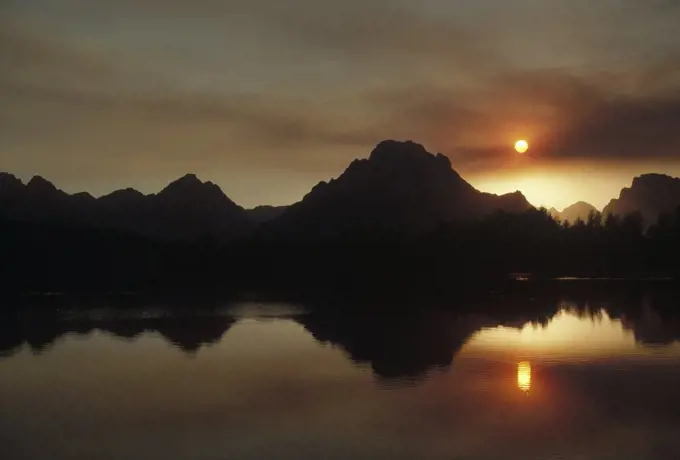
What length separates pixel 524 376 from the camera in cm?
2589

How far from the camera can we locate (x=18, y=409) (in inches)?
838

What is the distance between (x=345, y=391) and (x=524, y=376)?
22.5 ft

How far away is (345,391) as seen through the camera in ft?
77.2

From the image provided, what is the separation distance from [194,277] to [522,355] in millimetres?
80633

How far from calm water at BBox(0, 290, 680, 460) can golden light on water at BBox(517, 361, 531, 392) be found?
5.3 inches

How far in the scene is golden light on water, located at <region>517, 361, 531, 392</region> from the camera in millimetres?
24078

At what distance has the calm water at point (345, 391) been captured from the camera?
17.3 m

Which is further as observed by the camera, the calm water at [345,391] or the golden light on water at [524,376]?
the golden light on water at [524,376]

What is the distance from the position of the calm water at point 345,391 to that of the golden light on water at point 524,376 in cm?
13

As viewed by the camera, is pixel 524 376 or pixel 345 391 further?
pixel 524 376

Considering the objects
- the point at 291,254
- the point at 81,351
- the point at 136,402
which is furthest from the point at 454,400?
the point at 291,254

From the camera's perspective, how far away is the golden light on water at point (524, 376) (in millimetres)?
24078

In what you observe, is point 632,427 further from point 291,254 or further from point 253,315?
point 291,254

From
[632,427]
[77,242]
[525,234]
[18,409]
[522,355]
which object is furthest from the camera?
[525,234]
